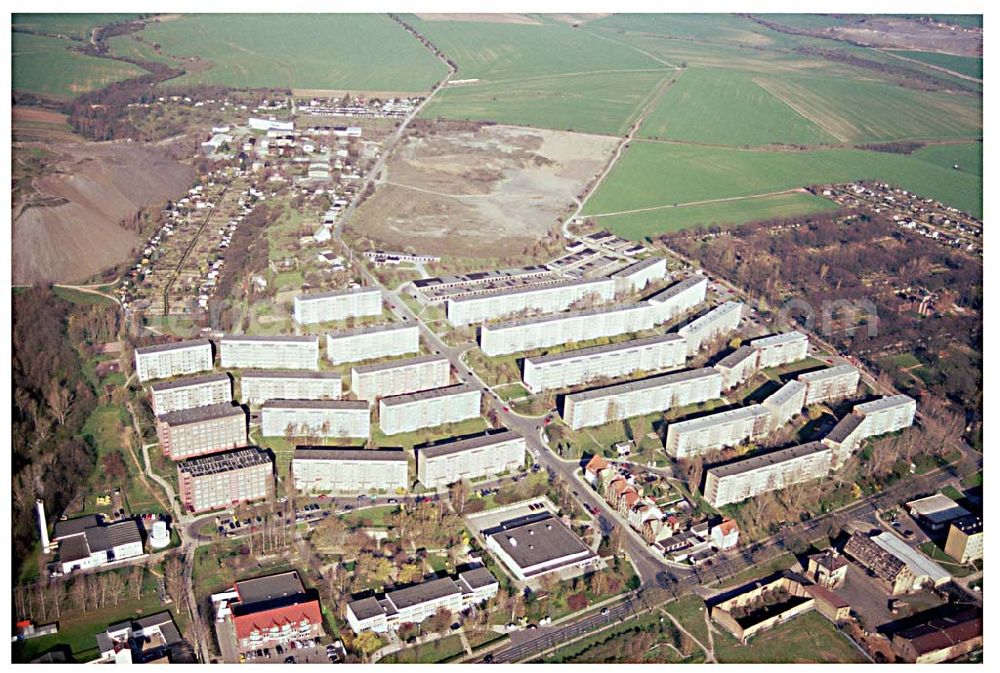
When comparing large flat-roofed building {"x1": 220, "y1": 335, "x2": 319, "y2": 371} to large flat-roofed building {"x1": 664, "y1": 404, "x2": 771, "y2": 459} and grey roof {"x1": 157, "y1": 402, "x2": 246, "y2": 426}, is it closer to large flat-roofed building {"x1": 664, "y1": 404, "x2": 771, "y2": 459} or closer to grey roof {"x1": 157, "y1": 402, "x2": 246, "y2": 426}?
grey roof {"x1": 157, "y1": 402, "x2": 246, "y2": 426}

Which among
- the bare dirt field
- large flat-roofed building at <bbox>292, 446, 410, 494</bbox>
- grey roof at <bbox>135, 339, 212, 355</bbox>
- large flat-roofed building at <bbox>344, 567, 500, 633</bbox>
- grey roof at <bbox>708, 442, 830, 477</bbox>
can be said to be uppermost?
the bare dirt field

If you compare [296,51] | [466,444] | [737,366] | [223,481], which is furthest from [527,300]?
[296,51]

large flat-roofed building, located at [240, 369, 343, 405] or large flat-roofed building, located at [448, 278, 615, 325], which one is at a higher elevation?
large flat-roofed building, located at [448, 278, 615, 325]

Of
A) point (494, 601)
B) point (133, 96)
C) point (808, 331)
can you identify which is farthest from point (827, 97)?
point (494, 601)

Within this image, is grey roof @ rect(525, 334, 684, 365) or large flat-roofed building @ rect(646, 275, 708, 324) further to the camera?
large flat-roofed building @ rect(646, 275, 708, 324)

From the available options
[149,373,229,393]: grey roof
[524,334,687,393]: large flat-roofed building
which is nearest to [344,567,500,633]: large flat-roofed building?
[524,334,687,393]: large flat-roofed building

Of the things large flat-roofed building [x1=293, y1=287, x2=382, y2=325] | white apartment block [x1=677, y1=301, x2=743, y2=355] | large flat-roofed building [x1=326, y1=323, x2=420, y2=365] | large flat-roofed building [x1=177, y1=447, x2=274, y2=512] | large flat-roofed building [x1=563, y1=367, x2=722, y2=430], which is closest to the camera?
large flat-roofed building [x1=177, y1=447, x2=274, y2=512]

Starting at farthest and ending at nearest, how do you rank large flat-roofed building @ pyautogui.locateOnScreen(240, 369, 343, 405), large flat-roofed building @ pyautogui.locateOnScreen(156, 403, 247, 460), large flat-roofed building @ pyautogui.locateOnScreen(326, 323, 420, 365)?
large flat-roofed building @ pyautogui.locateOnScreen(326, 323, 420, 365) → large flat-roofed building @ pyautogui.locateOnScreen(240, 369, 343, 405) → large flat-roofed building @ pyautogui.locateOnScreen(156, 403, 247, 460)
